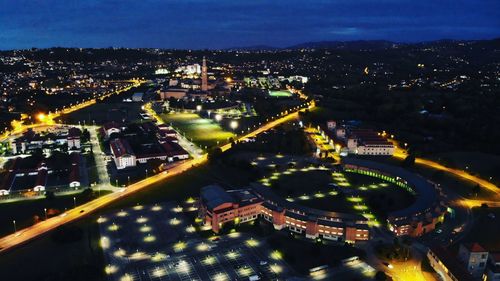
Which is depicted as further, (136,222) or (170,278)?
(136,222)

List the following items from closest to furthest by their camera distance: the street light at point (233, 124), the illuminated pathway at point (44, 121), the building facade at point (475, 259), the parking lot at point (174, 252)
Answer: the building facade at point (475, 259)
the parking lot at point (174, 252)
the illuminated pathway at point (44, 121)
the street light at point (233, 124)

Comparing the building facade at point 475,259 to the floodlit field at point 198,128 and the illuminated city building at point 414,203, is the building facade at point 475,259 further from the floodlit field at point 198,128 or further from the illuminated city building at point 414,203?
the floodlit field at point 198,128

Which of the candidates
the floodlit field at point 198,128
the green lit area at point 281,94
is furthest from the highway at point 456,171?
the green lit area at point 281,94

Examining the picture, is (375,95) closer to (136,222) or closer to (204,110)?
(204,110)

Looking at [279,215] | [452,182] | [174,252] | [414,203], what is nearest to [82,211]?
[174,252]

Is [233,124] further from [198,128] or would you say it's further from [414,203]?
[414,203]

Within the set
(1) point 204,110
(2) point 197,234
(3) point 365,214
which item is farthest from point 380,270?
(1) point 204,110

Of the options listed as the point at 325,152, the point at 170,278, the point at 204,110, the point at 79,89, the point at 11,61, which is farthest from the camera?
the point at 11,61
